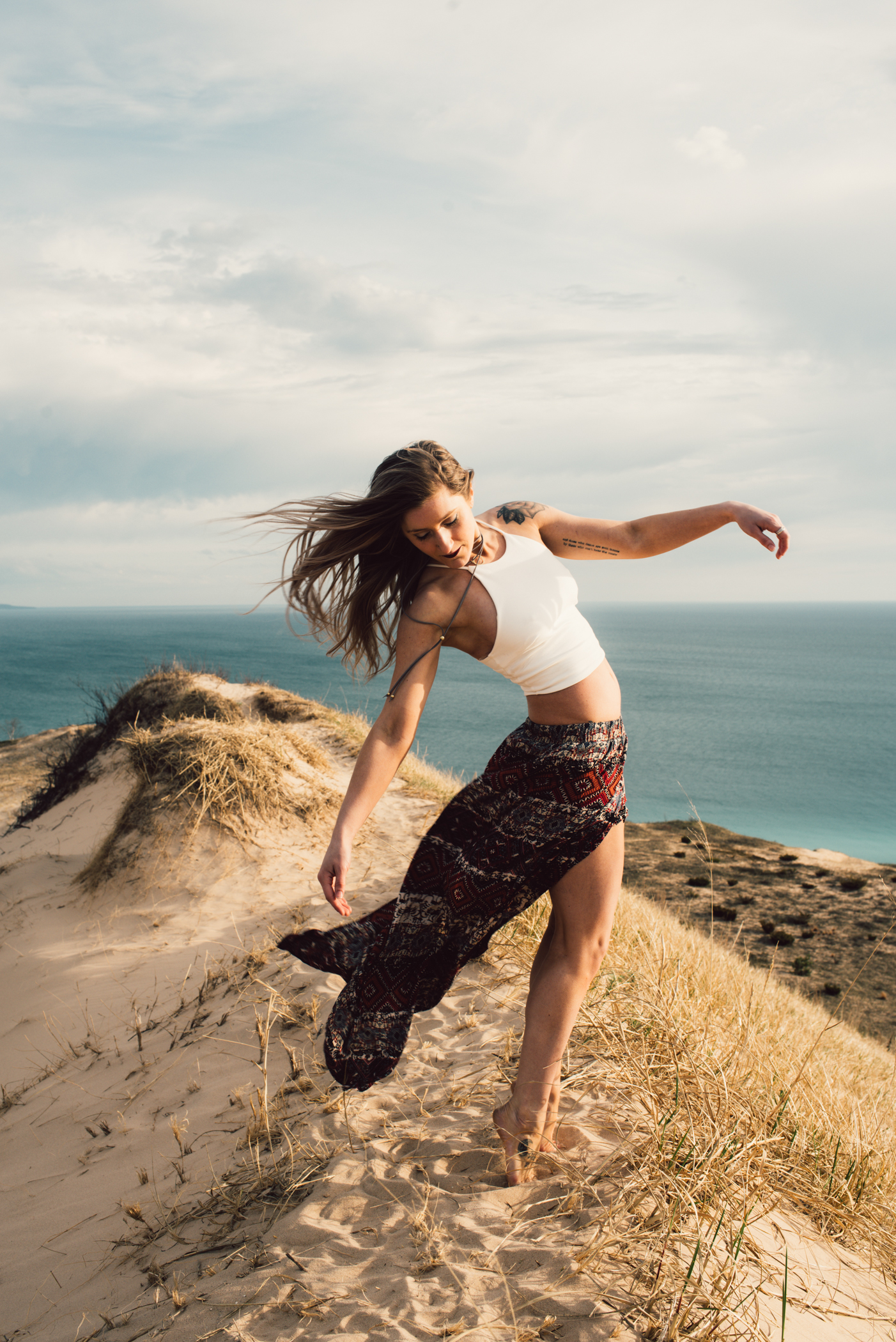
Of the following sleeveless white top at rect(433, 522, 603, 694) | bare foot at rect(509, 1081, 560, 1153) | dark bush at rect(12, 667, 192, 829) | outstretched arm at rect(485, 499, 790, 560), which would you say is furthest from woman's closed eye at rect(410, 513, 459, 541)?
dark bush at rect(12, 667, 192, 829)

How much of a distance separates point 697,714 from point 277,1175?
79.1 metres

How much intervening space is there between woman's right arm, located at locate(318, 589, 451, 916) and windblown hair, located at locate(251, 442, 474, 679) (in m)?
0.15

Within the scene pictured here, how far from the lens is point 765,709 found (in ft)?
271

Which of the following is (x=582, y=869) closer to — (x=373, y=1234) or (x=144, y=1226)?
(x=373, y=1234)

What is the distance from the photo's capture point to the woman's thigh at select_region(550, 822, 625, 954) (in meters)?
2.37

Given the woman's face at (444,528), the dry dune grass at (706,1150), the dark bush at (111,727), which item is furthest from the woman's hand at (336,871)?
the dark bush at (111,727)

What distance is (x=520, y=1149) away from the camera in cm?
248

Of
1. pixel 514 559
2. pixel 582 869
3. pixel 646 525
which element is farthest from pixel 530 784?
pixel 646 525

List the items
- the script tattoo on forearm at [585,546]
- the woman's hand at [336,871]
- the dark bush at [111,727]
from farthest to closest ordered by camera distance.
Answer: the dark bush at [111,727], the script tattoo on forearm at [585,546], the woman's hand at [336,871]

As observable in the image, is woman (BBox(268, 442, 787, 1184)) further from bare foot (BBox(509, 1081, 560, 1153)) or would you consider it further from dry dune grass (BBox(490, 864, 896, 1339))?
dry dune grass (BBox(490, 864, 896, 1339))

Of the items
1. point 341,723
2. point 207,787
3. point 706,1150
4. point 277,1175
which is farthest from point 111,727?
point 706,1150

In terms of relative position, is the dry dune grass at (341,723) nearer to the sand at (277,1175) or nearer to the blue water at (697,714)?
the blue water at (697,714)

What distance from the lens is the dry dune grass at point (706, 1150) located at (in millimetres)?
1994

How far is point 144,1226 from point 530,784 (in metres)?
2.19
